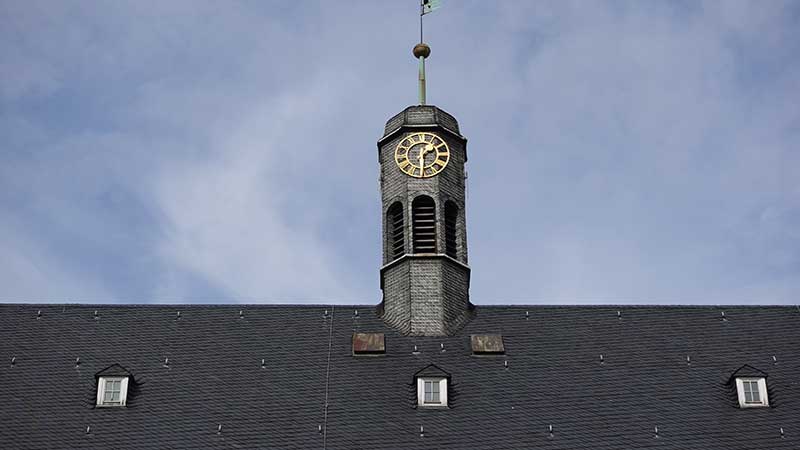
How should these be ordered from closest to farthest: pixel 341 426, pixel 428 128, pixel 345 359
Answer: pixel 341 426, pixel 345 359, pixel 428 128

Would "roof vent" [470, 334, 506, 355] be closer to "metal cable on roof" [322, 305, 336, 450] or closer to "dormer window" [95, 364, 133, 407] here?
"metal cable on roof" [322, 305, 336, 450]

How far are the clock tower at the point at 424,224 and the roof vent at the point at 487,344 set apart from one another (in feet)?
3.53

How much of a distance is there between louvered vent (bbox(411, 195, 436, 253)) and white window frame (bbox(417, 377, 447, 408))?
637 centimetres

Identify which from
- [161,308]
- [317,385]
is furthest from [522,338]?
[161,308]

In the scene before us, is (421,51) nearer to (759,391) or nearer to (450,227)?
(450,227)

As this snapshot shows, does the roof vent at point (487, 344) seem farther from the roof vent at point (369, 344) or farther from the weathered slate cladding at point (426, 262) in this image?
the roof vent at point (369, 344)

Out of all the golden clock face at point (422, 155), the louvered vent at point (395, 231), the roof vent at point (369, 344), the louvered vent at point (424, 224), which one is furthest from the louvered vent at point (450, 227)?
the roof vent at point (369, 344)

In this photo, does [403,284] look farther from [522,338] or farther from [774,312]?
[774,312]

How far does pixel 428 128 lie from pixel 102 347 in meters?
14.9

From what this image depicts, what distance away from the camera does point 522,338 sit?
179 ft

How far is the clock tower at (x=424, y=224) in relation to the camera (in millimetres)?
55094

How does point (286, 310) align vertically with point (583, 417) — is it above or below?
above

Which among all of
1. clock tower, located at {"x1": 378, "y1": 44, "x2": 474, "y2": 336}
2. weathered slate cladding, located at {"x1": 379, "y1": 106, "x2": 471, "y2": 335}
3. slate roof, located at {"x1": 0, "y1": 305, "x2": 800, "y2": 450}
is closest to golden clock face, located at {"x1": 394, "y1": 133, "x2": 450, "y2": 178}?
clock tower, located at {"x1": 378, "y1": 44, "x2": 474, "y2": 336}

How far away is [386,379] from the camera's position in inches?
2045
